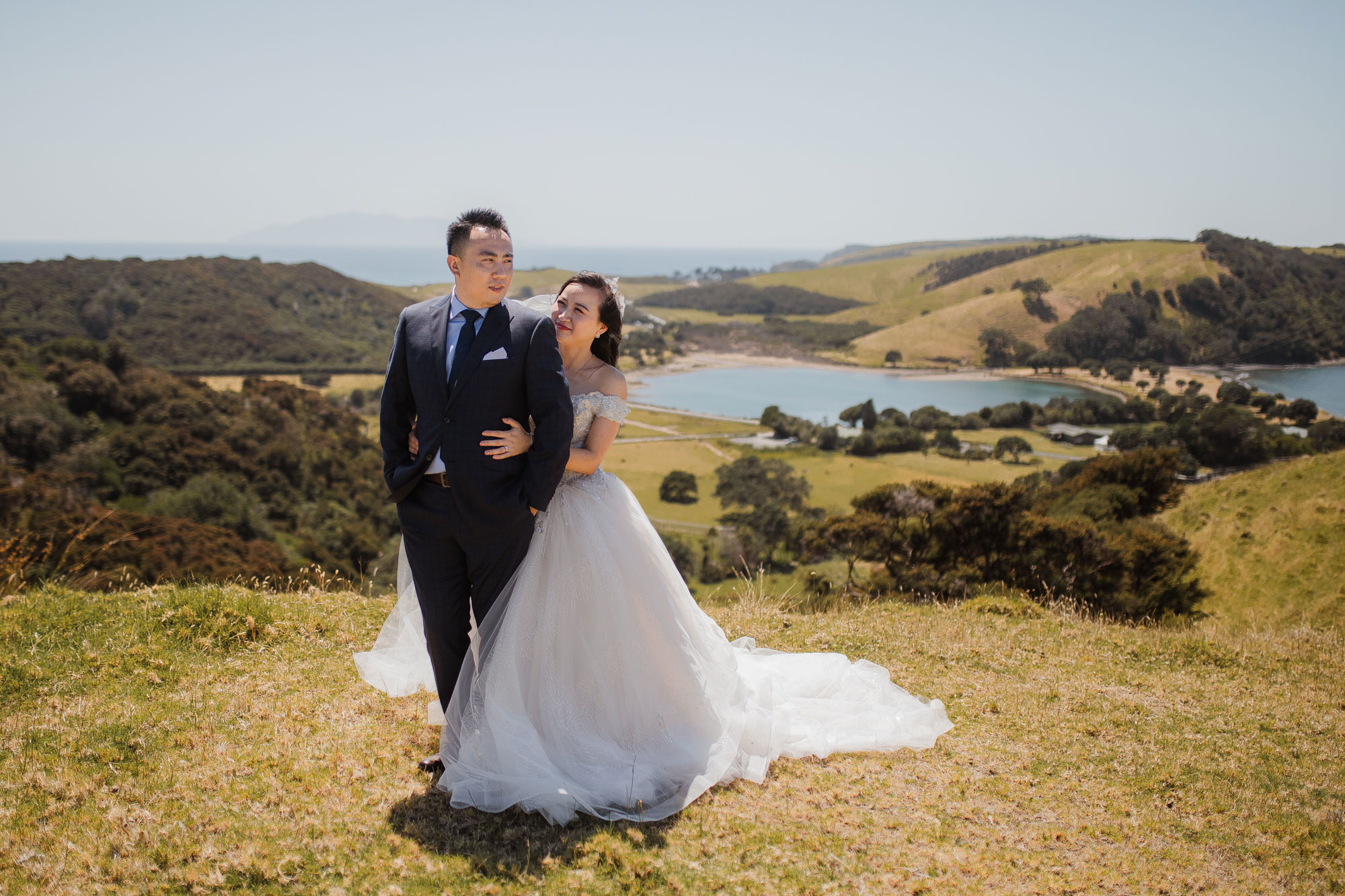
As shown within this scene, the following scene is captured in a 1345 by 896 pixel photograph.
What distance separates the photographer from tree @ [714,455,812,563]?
4662 cm

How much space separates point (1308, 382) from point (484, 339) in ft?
392

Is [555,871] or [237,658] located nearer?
[555,871]

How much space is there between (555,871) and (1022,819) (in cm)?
209

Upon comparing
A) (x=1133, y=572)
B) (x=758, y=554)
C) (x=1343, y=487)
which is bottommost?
(x=758, y=554)

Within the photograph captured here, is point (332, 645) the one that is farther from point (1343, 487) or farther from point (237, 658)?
point (1343, 487)

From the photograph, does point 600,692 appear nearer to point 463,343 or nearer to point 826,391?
point 463,343

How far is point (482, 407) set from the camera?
3236mm

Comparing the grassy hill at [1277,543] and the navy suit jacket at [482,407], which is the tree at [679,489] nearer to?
the grassy hill at [1277,543]

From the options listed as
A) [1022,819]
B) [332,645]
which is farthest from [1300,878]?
[332,645]

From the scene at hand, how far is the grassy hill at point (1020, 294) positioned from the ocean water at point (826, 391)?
15.6 metres

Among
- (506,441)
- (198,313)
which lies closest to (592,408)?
(506,441)

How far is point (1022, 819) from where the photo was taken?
3465mm

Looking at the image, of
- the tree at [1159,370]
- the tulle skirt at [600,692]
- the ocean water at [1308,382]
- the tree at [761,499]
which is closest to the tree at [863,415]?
the tree at [761,499]

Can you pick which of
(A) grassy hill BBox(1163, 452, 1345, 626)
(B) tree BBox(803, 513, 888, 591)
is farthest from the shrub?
(B) tree BBox(803, 513, 888, 591)
